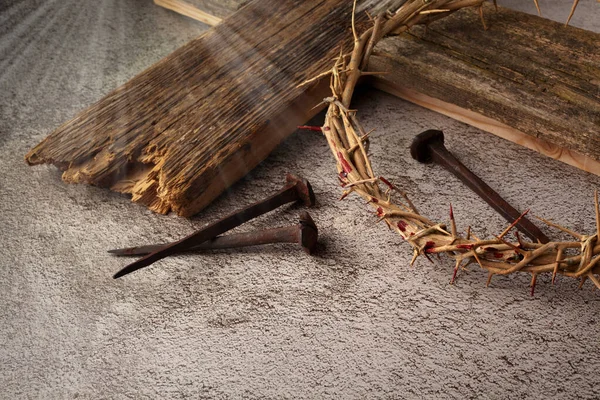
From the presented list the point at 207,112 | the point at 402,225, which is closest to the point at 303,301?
the point at 402,225

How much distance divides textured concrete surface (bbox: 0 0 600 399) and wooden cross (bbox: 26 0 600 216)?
0.07 meters

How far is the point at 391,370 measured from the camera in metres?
1.19

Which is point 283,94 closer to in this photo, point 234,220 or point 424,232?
point 234,220

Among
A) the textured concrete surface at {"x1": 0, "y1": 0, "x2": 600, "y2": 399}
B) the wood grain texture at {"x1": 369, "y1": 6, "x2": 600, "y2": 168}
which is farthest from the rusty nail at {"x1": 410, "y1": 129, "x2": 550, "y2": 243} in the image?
the wood grain texture at {"x1": 369, "y1": 6, "x2": 600, "y2": 168}

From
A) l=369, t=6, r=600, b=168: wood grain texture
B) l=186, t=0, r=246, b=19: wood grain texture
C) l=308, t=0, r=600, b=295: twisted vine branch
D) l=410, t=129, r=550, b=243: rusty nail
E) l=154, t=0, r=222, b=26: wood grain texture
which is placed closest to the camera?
l=308, t=0, r=600, b=295: twisted vine branch

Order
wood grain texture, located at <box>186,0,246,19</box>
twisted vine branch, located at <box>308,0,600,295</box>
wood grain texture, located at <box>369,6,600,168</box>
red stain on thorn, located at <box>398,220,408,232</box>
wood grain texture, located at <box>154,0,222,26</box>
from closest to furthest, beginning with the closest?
twisted vine branch, located at <box>308,0,600,295</box>
red stain on thorn, located at <box>398,220,408,232</box>
wood grain texture, located at <box>369,6,600,168</box>
wood grain texture, located at <box>186,0,246,19</box>
wood grain texture, located at <box>154,0,222,26</box>

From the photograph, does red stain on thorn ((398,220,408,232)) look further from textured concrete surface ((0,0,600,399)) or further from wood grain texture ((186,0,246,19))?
wood grain texture ((186,0,246,19))

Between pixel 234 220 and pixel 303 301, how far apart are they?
22 cm

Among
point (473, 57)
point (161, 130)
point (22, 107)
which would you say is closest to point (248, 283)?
point (161, 130)

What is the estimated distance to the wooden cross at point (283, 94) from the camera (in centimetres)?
152

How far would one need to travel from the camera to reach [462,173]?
145cm

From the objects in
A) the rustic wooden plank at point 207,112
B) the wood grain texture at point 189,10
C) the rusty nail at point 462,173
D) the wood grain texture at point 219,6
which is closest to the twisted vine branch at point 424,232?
the rusty nail at point 462,173

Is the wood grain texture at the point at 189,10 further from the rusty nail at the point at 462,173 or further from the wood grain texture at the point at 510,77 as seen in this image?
the rusty nail at the point at 462,173

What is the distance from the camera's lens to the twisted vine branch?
1062 millimetres
